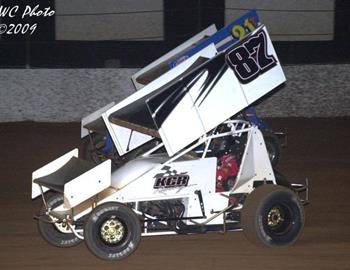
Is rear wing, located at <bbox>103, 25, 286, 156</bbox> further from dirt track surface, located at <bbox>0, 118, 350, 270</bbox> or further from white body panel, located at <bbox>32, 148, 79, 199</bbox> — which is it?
dirt track surface, located at <bbox>0, 118, 350, 270</bbox>

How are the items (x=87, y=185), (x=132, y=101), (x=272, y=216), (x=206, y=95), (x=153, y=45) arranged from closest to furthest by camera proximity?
1. (x=87, y=185)
2. (x=206, y=95)
3. (x=272, y=216)
4. (x=132, y=101)
5. (x=153, y=45)

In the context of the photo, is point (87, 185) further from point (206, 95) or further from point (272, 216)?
point (272, 216)

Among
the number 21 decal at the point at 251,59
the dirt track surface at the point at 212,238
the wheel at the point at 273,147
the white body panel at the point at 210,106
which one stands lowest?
the dirt track surface at the point at 212,238

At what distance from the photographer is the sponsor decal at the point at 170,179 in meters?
6.92

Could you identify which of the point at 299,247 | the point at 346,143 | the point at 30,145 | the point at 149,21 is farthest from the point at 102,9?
the point at 299,247

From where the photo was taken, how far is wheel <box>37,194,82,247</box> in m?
7.24

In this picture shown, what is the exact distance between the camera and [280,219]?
7156 millimetres

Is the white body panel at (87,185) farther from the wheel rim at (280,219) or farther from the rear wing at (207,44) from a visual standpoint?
the rear wing at (207,44)

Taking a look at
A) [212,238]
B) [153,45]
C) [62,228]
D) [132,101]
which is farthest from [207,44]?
[153,45]

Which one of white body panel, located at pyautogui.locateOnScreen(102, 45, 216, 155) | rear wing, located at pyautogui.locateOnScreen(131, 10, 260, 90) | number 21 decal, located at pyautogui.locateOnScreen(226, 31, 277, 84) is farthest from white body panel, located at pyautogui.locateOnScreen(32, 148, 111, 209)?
rear wing, located at pyautogui.locateOnScreen(131, 10, 260, 90)

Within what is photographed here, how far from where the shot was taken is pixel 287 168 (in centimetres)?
1070

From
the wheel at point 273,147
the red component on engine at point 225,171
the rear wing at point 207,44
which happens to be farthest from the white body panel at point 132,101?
the wheel at point 273,147

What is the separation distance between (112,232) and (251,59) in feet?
6.00

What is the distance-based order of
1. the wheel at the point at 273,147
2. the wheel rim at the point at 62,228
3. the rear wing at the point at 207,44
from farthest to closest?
the wheel at the point at 273,147 < the rear wing at the point at 207,44 < the wheel rim at the point at 62,228
